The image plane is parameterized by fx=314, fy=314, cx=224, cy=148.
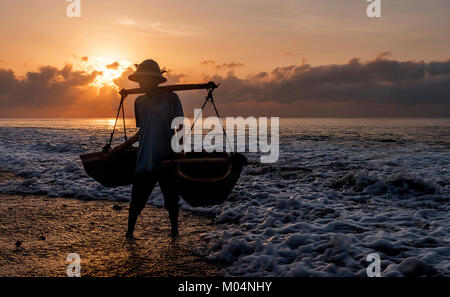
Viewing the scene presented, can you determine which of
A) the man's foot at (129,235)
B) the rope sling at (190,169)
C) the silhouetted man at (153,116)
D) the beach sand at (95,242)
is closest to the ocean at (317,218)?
the beach sand at (95,242)

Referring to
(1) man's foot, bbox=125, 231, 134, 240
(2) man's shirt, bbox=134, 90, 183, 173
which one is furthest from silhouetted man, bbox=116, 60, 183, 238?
(1) man's foot, bbox=125, 231, 134, 240

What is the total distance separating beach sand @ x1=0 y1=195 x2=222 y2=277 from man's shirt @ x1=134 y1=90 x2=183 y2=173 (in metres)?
1.09

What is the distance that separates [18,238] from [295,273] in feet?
12.6

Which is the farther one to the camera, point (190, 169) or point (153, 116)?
point (190, 169)

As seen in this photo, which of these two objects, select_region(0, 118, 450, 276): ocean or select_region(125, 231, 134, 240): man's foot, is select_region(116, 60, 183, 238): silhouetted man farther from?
select_region(0, 118, 450, 276): ocean

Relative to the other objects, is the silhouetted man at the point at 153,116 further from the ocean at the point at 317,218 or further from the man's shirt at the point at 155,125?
the ocean at the point at 317,218

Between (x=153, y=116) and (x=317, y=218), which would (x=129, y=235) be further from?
(x=317, y=218)

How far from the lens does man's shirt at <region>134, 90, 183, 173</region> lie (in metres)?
4.02

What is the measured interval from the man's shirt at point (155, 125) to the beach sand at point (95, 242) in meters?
1.09

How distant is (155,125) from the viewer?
404 cm

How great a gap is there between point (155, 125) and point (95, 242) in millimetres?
1849

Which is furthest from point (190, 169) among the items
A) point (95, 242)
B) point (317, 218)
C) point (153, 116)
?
point (317, 218)

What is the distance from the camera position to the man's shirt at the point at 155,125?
4020mm
